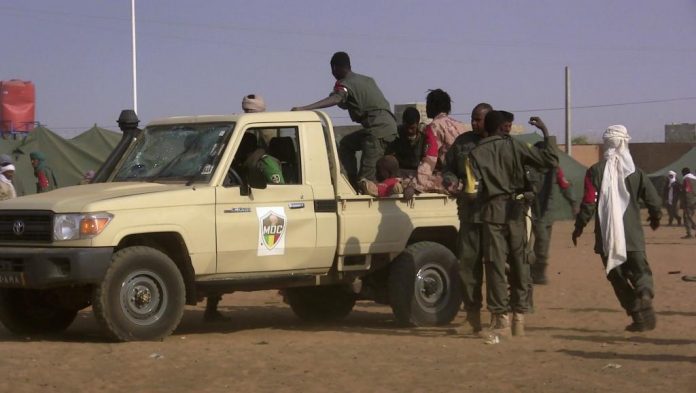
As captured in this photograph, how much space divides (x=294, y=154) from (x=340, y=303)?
2007mm

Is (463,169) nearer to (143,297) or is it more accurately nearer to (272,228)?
(272,228)

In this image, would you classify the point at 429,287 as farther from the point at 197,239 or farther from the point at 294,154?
the point at 197,239

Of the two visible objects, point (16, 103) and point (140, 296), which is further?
point (16, 103)

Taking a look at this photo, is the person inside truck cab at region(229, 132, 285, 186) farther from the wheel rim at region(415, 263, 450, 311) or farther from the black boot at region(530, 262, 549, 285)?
the black boot at region(530, 262, 549, 285)

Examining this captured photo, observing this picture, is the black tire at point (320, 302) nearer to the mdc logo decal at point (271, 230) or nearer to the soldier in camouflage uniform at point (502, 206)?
the mdc logo decal at point (271, 230)

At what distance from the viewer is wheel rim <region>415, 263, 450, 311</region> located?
1059cm

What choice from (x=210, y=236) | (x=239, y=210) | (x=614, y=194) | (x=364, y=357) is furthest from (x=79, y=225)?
(x=614, y=194)

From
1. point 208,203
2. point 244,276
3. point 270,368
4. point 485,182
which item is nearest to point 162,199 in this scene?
point 208,203

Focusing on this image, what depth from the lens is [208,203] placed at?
9.34 metres

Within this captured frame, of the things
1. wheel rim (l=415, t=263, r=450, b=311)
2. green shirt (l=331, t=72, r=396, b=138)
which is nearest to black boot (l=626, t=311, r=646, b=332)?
wheel rim (l=415, t=263, r=450, b=311)

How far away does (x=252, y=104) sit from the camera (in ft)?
35.3

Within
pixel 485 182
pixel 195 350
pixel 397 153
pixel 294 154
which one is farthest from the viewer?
pixel 397 153

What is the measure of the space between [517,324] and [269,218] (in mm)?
2232

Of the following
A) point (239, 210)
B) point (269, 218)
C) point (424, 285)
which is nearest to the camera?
point (239, 210)
